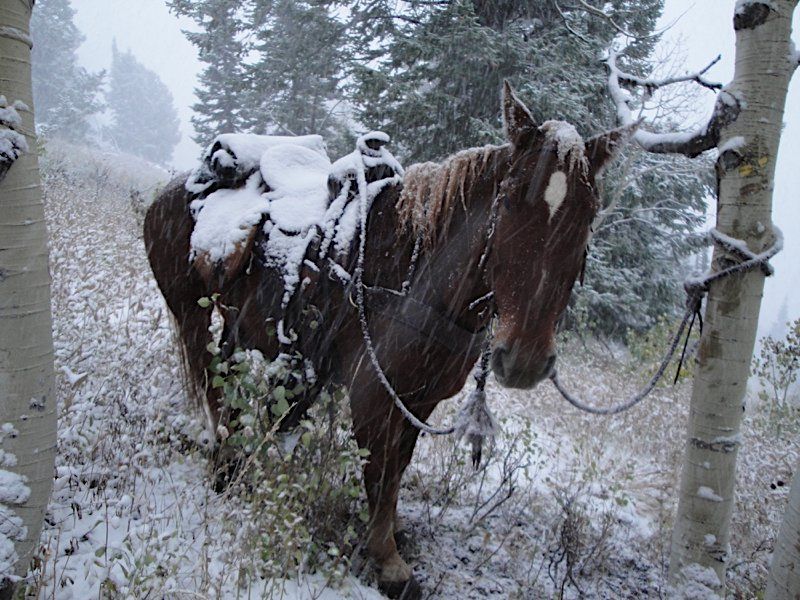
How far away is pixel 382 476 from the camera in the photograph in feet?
8.71

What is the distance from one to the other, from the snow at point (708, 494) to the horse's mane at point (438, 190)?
163 centimetres

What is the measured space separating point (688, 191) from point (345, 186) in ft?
28.5

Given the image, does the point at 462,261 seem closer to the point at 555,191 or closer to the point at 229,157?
the point at 555,191

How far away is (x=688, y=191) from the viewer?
9.12 m

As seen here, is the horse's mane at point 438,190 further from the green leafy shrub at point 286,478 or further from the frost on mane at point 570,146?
the green leafy shrub at point 286,478

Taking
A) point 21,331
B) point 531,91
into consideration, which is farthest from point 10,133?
point 531,91

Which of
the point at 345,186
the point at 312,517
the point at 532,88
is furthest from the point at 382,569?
the point at 532,88

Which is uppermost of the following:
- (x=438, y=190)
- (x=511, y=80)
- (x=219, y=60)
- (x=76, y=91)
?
(x=219, y=60)

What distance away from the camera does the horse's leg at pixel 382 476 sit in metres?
2.50

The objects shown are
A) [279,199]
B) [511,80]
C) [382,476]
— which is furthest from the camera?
[511,80]

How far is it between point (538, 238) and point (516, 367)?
1.65ft

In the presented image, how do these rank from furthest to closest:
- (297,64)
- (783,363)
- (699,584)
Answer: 1. (297,64)
2. (783,363)
3. (699,584)

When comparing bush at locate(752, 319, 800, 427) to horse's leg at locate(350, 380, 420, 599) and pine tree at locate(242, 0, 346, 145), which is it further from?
pine tree at locate(242, 0, 346, 145)

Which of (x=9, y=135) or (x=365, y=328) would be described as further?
(x=365, y=328)
